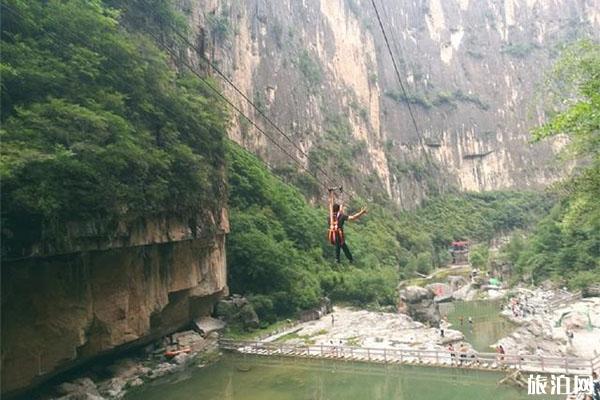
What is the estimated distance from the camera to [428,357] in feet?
54.1

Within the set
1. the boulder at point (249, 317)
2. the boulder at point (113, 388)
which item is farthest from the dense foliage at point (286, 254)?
the boulder at point (113, 388)

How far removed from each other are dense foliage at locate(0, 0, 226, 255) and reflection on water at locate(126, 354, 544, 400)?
20.9 feet

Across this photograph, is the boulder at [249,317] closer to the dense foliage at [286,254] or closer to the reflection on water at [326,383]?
the dense foliage at [286,254]

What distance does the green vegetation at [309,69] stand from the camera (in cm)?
6331

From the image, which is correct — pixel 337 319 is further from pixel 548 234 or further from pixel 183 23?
pixel 548 234

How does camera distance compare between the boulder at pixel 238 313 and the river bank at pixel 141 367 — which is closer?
the river bank at pixel 141 367

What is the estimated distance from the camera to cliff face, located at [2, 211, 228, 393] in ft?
40.3

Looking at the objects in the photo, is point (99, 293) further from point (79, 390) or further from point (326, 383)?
point (326, 383)

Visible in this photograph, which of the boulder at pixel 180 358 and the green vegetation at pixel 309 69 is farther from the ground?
the green vegetation at pixel 309 69

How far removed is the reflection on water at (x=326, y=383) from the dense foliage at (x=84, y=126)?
6.36m

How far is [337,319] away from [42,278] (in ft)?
54.9

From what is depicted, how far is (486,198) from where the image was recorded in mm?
87375

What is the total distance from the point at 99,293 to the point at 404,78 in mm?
86344

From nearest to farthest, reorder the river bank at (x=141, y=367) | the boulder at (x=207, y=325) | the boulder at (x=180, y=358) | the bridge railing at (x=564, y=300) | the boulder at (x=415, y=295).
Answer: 1. the river bank at (x=141, y=367)
2. the boulder at (x=180, y=358)
3. the boulder at (x=207, y=325)
4. the bridge railing at (x=564, y=300)
5. the boulder at (x=415, y=295)
